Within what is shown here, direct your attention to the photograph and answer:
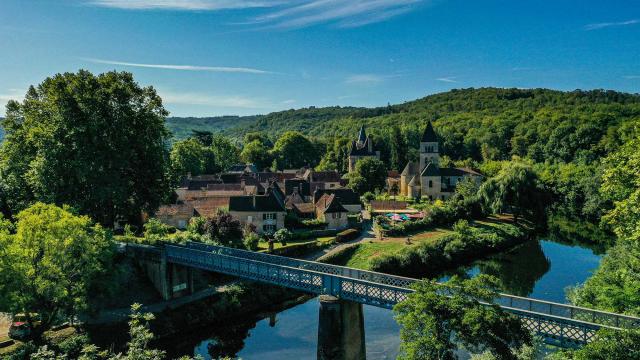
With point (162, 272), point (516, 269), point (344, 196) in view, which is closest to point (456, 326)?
point (162, 272)

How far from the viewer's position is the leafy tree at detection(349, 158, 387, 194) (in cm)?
7600

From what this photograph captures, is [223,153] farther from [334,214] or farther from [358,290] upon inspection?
[358,290]

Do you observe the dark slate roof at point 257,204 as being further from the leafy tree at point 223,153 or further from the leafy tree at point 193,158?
the leafy tree at point 223,153

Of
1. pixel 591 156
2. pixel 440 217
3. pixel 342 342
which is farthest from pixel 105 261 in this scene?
Answer: pixel 591 156

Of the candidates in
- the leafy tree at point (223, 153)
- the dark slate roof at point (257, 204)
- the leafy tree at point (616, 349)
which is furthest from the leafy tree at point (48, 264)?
the leafy tree at point (223, 153)

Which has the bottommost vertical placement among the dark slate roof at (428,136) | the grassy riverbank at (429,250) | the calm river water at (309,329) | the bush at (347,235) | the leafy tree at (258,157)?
the calm river water at (309,329)

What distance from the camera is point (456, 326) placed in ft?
48.8

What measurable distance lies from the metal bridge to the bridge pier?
0.58m

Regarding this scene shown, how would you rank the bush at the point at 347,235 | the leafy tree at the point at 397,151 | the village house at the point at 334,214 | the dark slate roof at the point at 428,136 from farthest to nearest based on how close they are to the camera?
the leafy tree at the point at 397,151, the dark slate roof at the point at 428,136, the village house at the point at 334,214, the bush at the point at 347,235

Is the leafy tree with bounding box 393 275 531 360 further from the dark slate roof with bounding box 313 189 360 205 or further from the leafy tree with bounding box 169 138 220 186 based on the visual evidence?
the leafy tree with bounding box 169 138 220 186

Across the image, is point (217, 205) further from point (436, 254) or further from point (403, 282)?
point (403, 282)

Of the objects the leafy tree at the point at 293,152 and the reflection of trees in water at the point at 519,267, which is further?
the leafy tree at the point at 293,152

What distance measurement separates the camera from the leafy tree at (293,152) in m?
118

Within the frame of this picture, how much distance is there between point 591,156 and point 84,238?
80.2 metres
